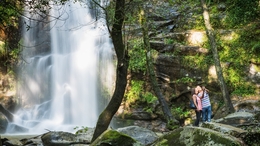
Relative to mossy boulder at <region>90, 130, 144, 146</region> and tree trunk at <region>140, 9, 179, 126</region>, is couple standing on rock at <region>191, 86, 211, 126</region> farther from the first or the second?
mossy boulder at <region>90, 130, 144, 146</region>

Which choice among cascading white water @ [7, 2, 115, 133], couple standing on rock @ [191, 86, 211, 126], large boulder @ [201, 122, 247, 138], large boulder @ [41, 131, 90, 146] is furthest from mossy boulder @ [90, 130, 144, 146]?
cascading white water @ [7, 2, 115, 133]

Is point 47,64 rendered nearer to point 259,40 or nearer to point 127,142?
point 259,40

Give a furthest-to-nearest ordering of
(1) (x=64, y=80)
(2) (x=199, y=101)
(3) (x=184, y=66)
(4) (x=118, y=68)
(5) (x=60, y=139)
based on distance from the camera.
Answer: (1) (x=64, y=80) < (3) (x=184, y=66) < (2) (x=199, y=101) < (5) (x=60, y=139) < (4) (x=118, y=68)

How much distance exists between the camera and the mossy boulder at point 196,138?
12.0 ft

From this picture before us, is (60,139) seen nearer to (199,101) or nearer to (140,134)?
(140,134)

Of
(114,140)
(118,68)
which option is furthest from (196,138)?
(118,68)

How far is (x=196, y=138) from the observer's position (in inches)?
153

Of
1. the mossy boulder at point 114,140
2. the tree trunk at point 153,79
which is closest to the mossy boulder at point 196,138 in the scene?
the mossy boulder at point 114,140

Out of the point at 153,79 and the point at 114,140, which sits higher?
the point at 153,79

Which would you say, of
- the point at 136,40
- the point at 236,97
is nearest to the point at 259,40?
the point at 236,97

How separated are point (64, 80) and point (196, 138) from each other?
56.2ft

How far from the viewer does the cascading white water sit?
17.8 meters

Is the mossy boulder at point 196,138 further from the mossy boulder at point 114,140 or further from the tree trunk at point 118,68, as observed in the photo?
the tree trunk at point 118,68

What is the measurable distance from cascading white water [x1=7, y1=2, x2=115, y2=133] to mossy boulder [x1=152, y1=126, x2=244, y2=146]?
41.6 ft
